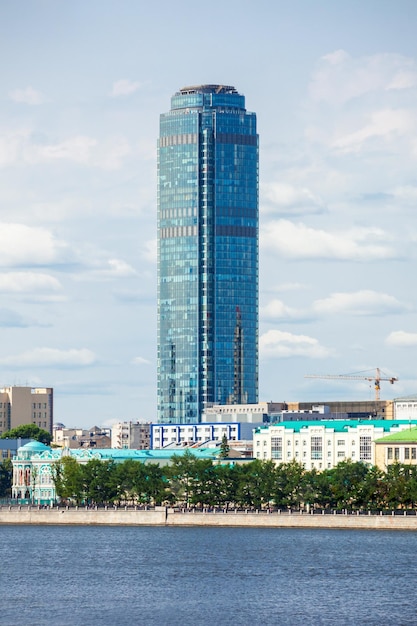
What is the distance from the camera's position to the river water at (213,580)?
129500 millimetres

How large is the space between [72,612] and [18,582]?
856 inches

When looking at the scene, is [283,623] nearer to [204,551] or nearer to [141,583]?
[141,583]

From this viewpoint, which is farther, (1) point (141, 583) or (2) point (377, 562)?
(2) point (377, 562)

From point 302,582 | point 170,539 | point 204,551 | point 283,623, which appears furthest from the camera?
point 170,539

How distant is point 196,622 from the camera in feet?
414

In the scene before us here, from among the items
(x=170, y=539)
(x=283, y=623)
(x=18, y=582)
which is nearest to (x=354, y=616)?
(x=283, y=623)

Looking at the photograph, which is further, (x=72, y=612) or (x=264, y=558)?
(x=264, y=558)

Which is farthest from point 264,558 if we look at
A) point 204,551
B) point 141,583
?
point 141,583

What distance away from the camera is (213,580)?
500 ft

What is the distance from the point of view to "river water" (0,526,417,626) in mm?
129500

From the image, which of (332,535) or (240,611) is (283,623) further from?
(332,535)

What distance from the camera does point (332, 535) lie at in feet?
653

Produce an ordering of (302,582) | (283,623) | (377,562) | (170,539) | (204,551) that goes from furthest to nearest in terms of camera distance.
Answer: (170,539) → (204,551) → (377,562) → (302,582) → (283,623)

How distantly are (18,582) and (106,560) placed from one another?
2060 centimetres
